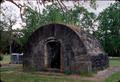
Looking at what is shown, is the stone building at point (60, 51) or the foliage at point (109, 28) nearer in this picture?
the stone building at point (60, 51)

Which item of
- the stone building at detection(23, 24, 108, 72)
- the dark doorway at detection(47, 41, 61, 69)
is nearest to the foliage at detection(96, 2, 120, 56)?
the stone building at detection(23, 24, 108, 72)

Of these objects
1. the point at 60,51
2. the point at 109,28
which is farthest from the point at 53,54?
the point at 109,28

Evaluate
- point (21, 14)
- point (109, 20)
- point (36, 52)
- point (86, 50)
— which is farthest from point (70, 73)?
point (109, 20)

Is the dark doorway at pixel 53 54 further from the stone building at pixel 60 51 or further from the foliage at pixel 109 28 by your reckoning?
the foliage at pixel 109 28

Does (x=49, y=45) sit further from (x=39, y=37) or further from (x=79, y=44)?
(x=79, y=44)

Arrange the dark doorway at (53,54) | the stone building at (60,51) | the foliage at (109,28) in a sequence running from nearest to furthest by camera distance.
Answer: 1. the stone building at (60,51)
2. the dark doorway at (53,54)
3. the foliage at (109,28)

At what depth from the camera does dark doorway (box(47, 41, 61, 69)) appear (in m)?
19.0

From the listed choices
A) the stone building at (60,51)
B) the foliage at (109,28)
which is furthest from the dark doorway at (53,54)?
the foliage at (109,28)

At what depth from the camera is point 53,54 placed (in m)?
19.2

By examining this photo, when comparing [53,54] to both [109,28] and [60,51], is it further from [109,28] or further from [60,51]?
[109,28]

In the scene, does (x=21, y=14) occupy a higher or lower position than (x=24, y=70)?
higher

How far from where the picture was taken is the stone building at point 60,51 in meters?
17.5

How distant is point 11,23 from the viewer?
30203 millimetres

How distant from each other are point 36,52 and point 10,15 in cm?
1357
